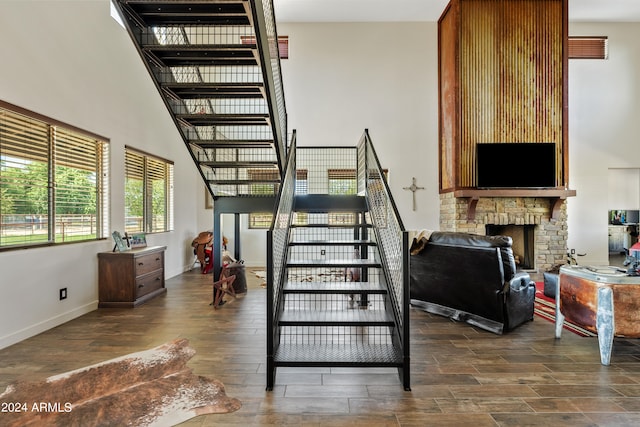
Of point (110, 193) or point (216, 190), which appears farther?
point (216, 190)

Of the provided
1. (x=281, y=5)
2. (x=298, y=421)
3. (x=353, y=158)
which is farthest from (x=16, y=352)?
(x=281, y=5)

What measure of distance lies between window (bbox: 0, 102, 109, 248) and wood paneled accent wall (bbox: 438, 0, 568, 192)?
20.4 ft

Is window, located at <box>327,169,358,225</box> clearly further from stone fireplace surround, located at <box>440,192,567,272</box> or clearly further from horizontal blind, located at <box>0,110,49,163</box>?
horizontal blind, located at <box>0,110,49,163</box>

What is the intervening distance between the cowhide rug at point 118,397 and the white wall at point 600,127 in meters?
8.43

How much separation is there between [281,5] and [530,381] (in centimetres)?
748

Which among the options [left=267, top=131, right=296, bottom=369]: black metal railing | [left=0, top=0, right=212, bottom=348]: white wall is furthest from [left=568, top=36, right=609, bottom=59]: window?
[left=0, top=0, right=212, bottom=348]: white wall

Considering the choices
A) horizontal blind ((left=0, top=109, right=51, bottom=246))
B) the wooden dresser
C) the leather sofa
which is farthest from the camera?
the wooden dresser

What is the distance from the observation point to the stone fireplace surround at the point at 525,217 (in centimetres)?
694

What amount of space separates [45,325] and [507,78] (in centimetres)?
843

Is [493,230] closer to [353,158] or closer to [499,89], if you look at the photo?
[499,89]

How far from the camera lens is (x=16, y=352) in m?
3.04

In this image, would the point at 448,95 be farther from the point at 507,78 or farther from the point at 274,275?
the point at 274,275

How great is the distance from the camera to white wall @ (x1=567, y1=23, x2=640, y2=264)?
7492 millimetres

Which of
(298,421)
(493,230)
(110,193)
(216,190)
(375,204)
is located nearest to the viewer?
(298,421)
